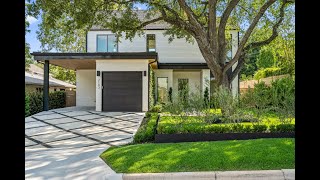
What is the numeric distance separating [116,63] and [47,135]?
24.1 ft

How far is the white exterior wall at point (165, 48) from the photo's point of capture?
68.9 feet

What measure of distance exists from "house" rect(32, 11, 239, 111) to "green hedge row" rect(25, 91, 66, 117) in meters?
0.54

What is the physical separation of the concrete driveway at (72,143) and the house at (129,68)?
249 centimetres

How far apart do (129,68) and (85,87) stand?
584 centimetres

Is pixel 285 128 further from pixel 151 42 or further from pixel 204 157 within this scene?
pixel 151 42

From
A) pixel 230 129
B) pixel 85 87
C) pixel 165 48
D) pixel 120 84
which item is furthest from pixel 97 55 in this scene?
pixel 230 129

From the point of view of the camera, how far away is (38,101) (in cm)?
1548

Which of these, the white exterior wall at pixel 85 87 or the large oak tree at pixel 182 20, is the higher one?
the large oak tree at pixel 182 20

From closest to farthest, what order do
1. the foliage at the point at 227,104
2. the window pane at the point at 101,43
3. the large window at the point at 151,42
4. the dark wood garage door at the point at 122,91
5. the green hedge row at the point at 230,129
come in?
the green hedge row at the point at 230,129 < the foliage at the point at 227,104 < the dark wood garage door at the point at 122,91 < the window pane at the point at 101,43 < the large window at the point at 151,42

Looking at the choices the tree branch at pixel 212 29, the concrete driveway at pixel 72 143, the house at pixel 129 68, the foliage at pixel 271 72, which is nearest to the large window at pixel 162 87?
the house at pixel 129 68

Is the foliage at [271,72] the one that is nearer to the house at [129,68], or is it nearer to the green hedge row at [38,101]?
the house at [129,68]

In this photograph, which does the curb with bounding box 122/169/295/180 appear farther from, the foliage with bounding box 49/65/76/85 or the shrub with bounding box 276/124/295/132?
the foliage with bounding box 49/65/76/85

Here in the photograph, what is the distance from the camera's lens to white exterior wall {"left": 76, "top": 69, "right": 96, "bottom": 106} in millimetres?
19969

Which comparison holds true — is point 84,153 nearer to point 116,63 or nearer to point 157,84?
point 116,63
